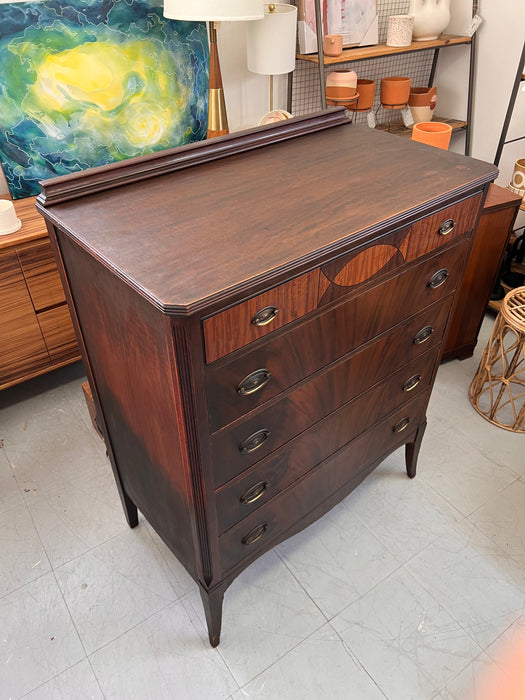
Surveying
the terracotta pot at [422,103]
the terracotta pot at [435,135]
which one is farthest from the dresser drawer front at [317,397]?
the terracotta pot at [422,103]

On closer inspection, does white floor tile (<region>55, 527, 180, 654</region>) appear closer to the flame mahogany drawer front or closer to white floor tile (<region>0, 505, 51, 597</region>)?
white floor tile (<region>0, 505, 51, 597</region>)

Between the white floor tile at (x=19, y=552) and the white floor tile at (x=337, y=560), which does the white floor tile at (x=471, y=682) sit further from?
the white floor tile at (x=19, y=552)

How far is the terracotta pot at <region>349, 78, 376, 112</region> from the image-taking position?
2.31 metres

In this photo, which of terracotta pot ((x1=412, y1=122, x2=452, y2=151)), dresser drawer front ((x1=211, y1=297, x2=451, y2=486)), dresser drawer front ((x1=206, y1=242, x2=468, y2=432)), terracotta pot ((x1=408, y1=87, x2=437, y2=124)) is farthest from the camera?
terracotta pot ((x1=408, y1=87, x2=437, y2=124))

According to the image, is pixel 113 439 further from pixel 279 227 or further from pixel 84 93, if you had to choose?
pixel 84 93

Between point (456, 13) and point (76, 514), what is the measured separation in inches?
119

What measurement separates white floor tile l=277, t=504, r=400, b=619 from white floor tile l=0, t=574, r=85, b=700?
2.19ft

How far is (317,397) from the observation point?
3.75ft

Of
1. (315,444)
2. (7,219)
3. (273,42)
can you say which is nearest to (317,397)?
(315,444)

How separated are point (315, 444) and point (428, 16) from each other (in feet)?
7.48

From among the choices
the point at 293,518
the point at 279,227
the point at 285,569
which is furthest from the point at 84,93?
the point at 285,569

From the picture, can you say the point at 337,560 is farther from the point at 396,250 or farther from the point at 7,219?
the point at 7,219

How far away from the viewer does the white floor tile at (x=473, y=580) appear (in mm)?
1476

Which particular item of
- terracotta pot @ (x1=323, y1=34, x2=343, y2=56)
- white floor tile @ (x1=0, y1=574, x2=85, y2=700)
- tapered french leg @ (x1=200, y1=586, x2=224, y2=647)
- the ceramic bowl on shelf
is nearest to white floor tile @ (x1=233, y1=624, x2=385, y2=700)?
tapered french leg @ (x1=200, y1=586, x2=224, y2=647)
